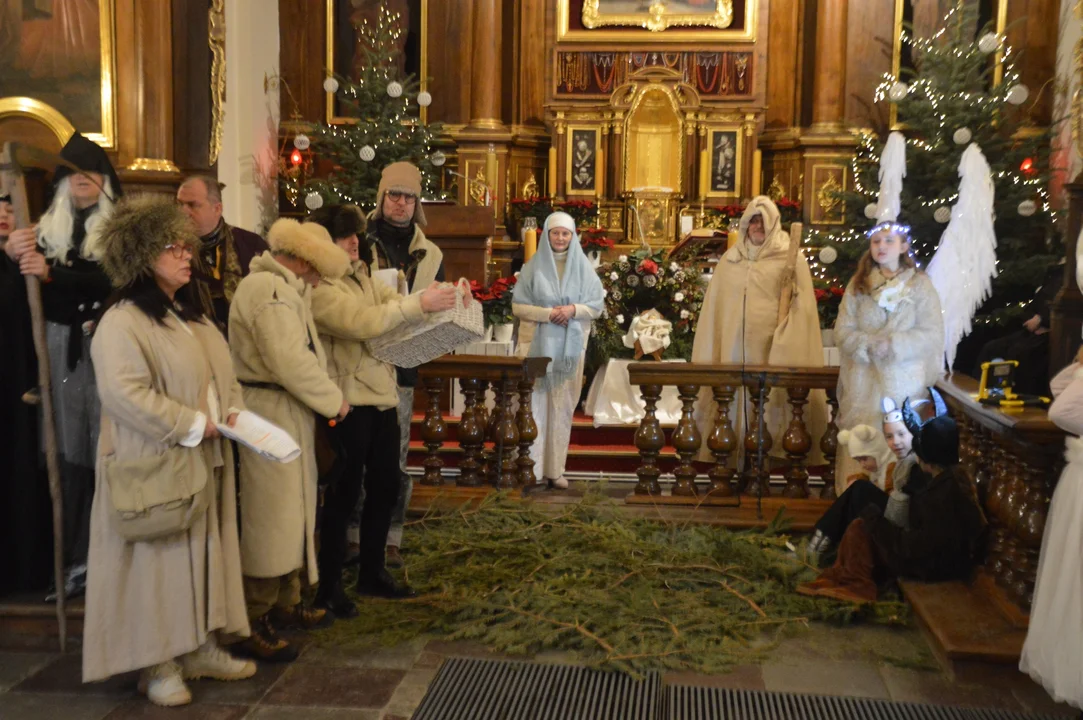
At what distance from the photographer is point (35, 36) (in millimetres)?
8234

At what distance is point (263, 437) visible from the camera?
359 cm

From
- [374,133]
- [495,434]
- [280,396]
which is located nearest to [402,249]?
[495,434]

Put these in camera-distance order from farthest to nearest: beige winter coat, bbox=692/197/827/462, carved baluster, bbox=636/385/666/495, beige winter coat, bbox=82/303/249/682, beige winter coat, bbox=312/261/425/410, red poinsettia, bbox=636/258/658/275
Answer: red poinsettia, bbox=636/258/658/275, beige winter coat, bbox=692/197/827/462, carved baluster, bbox=636/385/666/495, beige winter coat, bbox=312/261/425/410, beige winter coat, bbox=82/303/249/682

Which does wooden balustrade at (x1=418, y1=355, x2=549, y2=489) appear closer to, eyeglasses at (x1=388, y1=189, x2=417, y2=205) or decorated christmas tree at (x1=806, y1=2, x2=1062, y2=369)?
eyeglasses at (x1=388, y1=189, x2=417, y2=205)

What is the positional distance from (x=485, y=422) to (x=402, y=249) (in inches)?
53.8

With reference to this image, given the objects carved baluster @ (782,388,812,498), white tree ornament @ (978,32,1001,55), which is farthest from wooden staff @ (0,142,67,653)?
white tree ornament @ (978,32,1001,55)

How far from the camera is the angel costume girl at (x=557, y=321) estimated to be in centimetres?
688

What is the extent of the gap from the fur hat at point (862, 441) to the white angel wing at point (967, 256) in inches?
150

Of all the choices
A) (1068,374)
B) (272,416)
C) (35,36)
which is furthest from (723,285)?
(35,36)

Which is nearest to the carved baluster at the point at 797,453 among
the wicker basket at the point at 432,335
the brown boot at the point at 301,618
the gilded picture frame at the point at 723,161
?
the wicker basket at the point at 432,335

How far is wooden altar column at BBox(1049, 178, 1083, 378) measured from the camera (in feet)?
22.5

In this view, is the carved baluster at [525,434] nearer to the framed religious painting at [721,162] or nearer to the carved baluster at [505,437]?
the carved baluster at [505,437]

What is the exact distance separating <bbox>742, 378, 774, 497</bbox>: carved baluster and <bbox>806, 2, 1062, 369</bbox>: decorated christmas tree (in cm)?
433

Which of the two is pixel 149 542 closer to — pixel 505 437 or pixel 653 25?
pixel 505 437
